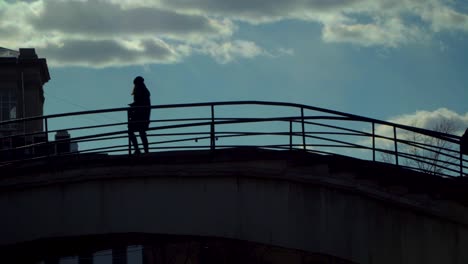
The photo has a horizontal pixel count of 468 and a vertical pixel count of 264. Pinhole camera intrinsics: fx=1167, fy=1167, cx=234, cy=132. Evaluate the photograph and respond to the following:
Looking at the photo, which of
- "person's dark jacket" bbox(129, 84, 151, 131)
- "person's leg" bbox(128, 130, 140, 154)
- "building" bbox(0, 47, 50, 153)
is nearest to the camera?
"person's leg" bbox(128, 130, 140, 154)

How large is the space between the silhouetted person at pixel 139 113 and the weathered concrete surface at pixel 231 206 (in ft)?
3.33

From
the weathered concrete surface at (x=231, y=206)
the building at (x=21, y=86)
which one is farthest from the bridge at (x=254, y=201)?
the building at (x=21, y=86)

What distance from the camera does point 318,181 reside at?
22688 mm

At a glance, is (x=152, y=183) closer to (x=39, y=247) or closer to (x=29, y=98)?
(x=39, y=247)

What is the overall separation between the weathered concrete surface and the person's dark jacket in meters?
1.35

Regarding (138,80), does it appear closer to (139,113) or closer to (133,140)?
(139,113)

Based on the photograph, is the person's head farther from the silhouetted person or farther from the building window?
the building window

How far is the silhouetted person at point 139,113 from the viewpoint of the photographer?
23.7 m

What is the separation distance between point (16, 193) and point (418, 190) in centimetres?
792

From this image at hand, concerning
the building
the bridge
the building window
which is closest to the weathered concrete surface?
the bridge

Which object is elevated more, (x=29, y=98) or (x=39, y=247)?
(x=29, y=98)

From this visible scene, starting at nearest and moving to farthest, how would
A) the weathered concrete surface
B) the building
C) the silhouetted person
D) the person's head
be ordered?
the weathered concrete surface → the silhouetted person → the person's head → the building

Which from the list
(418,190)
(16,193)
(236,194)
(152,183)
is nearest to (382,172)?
(418,190)

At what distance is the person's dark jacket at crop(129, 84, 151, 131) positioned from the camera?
23.9 meters
